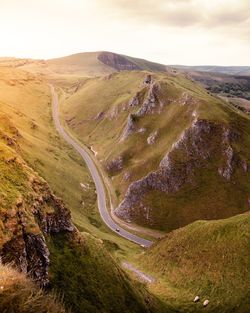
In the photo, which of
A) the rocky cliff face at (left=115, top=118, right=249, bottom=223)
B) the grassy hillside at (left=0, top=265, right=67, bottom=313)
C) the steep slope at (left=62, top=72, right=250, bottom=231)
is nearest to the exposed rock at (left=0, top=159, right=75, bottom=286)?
the grassy hillside at (left=0, top=265, right=67, bottom=313)

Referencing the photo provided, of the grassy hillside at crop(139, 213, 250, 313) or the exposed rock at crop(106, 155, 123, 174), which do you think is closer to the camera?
the grassy hillside at crop(139, 213, 250, 313)

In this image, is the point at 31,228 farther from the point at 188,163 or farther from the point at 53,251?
the point at 188,163

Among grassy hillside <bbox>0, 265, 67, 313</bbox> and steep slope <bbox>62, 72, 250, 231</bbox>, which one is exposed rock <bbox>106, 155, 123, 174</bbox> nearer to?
steep slope <bbox>62, 72, 250, 231</bbox>

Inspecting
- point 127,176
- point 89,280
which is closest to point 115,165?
point 127,176

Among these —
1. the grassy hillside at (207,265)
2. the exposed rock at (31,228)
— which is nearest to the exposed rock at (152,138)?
the grassy hillside at (207,265)

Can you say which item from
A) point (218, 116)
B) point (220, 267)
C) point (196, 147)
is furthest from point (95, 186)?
point (220, 267)

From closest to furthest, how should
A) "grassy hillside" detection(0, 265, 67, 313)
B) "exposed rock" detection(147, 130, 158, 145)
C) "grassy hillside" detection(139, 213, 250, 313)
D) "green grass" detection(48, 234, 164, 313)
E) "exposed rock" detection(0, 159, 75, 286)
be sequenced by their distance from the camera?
"grassy hillside" detection(0, 265, 67, 313), "exposed rock" detection(0, 159, 75, 286), "green grass" detection(48, 234, 164, 313), "grassy hillside" detection(139, 213, 250, 313), "exposed rock" detection(147, 130, 158, 145)

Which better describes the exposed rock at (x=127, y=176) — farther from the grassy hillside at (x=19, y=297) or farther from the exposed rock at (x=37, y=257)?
the grassy hillside at (x=19, y=297)
